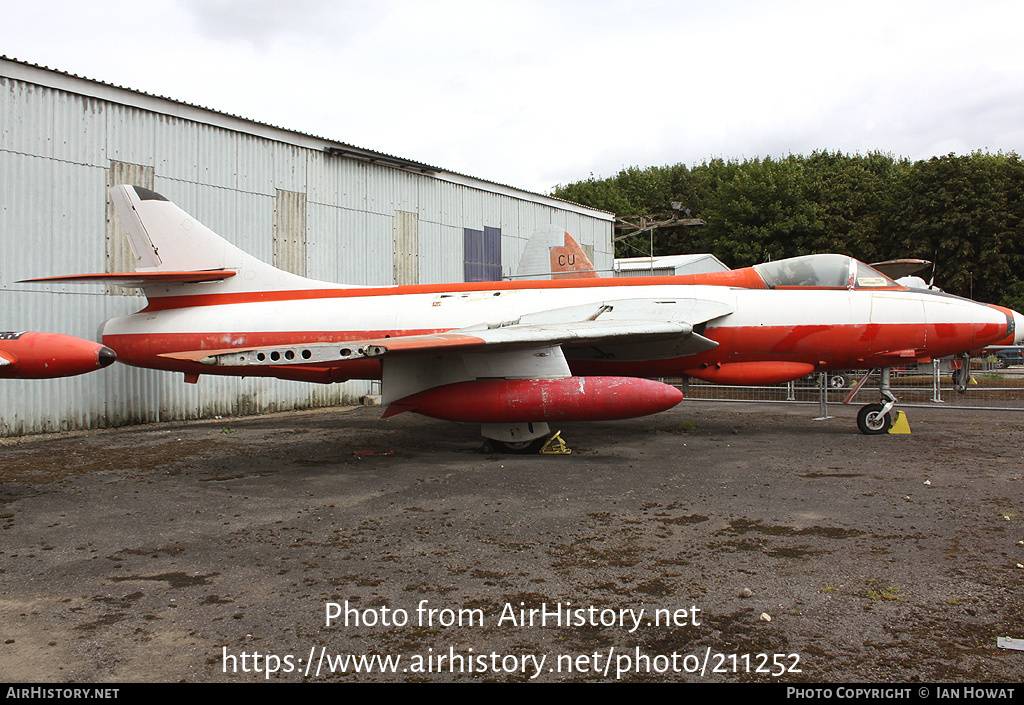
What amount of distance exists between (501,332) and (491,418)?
1135 millimetres

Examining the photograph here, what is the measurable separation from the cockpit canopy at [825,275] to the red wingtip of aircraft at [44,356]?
31.2ft

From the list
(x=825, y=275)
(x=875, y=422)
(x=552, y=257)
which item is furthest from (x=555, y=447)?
(x=552, y=257)

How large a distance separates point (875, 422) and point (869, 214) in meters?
37.6

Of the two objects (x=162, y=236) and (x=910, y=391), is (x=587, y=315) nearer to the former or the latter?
(x=162, y=236)

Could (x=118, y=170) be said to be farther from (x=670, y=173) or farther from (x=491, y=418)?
(x=670, y=173)

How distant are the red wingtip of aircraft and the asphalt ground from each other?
135 cm

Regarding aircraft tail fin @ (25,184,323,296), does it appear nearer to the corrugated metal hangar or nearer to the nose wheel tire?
the corrugated metal hangar

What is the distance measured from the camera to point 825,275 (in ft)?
34.8

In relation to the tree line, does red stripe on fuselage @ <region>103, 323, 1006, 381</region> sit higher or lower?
lower

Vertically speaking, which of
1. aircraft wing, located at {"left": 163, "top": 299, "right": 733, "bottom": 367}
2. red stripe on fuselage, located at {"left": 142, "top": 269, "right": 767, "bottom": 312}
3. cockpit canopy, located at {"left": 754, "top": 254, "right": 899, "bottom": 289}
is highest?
cockpit canopy, located at {"left": 754, "top": 254, "right": 899, "bottom": 289}

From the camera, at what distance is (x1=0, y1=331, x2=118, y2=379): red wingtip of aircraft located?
6914mm

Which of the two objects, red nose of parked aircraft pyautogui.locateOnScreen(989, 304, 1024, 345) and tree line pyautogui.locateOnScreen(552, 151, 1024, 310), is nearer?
red nose of parked aircraft pyautogui.locateOnScreen(989, 304, 1024, 345)

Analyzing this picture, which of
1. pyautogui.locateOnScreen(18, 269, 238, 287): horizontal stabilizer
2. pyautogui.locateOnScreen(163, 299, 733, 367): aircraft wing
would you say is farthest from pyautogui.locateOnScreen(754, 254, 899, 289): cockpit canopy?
pyautogui.locateOnScreen(18, 269, 238, 287): horizontal stabilizer

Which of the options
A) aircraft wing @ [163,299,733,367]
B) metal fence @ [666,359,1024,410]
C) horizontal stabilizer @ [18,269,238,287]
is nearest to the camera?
aircraft wing @ [163,299,733,367]
